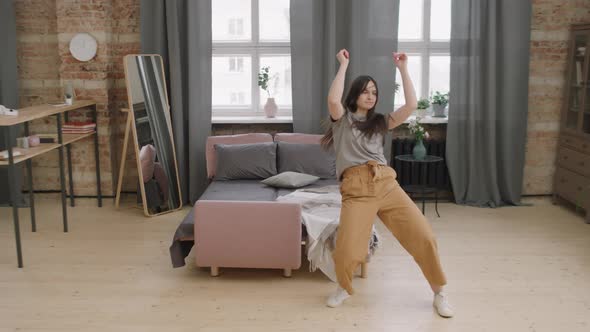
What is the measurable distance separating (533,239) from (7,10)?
17.3ft

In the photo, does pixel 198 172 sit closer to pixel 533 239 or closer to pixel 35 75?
pixel 35 75

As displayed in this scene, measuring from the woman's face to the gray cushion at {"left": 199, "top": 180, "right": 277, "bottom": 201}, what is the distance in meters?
1.48

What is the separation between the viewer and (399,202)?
3.87m

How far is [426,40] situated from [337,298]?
3575 mm

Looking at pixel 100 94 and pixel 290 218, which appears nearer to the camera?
pixel 290 218

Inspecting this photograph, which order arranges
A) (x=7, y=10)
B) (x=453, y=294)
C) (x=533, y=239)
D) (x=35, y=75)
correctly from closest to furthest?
(x=453, y=294)
(x=533, y=239)
(x=7, y=10)
(x=35, y=75)

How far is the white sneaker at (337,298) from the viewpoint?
4004mm

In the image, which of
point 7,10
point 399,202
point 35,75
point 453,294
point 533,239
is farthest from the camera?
point 35,75

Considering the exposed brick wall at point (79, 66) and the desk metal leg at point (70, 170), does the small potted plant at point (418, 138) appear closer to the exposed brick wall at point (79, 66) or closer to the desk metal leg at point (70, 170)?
the exposed brick wall at point (79, 66)

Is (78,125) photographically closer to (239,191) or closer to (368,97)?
(239,191)

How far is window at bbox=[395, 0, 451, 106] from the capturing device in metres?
6.64

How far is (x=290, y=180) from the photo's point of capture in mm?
5426

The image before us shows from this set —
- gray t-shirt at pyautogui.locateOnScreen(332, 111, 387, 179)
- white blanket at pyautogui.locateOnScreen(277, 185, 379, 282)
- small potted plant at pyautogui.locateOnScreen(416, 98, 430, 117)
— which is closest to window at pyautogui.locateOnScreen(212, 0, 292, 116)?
small potted plant at pyautogui.locateOnScreen(416, 98, 430, 117)

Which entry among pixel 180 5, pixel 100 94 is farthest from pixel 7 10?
pixel 180 5
